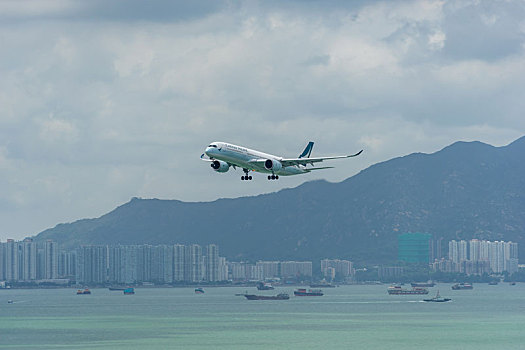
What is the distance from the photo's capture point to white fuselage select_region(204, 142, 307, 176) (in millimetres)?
178750

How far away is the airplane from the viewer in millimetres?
179250

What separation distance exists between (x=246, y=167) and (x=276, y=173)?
6.67 meters

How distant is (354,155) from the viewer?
6890 inches

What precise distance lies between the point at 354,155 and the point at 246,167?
23052 millimetres

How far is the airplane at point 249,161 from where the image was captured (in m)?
179

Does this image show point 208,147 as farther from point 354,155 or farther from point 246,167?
point 354,155

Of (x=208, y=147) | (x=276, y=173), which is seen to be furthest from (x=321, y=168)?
(x=208, y=147)

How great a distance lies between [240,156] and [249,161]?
245cm

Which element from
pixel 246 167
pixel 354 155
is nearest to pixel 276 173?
pixel 246 167

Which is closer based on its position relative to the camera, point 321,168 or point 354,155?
point 354,155

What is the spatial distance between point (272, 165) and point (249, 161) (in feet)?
15.4

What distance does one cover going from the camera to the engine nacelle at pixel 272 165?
185 m

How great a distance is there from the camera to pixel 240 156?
18238cm

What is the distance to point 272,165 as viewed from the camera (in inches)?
7288
